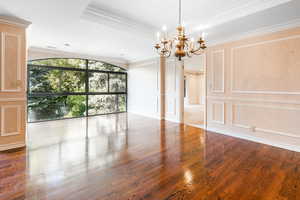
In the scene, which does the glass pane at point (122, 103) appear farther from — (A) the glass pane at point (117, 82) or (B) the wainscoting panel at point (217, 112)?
(B) the wainscoting panel at point (217, 112)

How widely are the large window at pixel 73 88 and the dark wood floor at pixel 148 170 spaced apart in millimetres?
2350

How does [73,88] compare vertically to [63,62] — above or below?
below

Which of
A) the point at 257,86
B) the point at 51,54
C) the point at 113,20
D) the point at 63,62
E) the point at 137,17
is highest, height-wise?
the point at 137,17

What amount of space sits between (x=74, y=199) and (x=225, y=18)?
12.6 ft

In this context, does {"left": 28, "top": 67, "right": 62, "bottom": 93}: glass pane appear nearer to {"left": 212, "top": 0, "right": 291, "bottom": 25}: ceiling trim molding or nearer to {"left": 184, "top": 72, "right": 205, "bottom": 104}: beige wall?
{"left": 212, "top": 0, "right": 291, "bottom": 25}: ceiling trim molding

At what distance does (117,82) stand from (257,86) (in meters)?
5.66

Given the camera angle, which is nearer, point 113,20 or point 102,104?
point 113,20

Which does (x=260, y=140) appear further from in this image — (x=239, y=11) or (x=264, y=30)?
(x=239, y=11)

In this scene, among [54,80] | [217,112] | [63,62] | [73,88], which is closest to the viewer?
[217,112]

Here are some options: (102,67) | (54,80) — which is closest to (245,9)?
(102,67)

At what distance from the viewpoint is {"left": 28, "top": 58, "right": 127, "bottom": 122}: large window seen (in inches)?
214

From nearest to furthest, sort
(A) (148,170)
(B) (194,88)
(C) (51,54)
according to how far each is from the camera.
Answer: (A) (148,170)
(C) (51,54)
(B) (194,88)

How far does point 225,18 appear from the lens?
124 inches

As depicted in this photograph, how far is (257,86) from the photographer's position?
354cm
